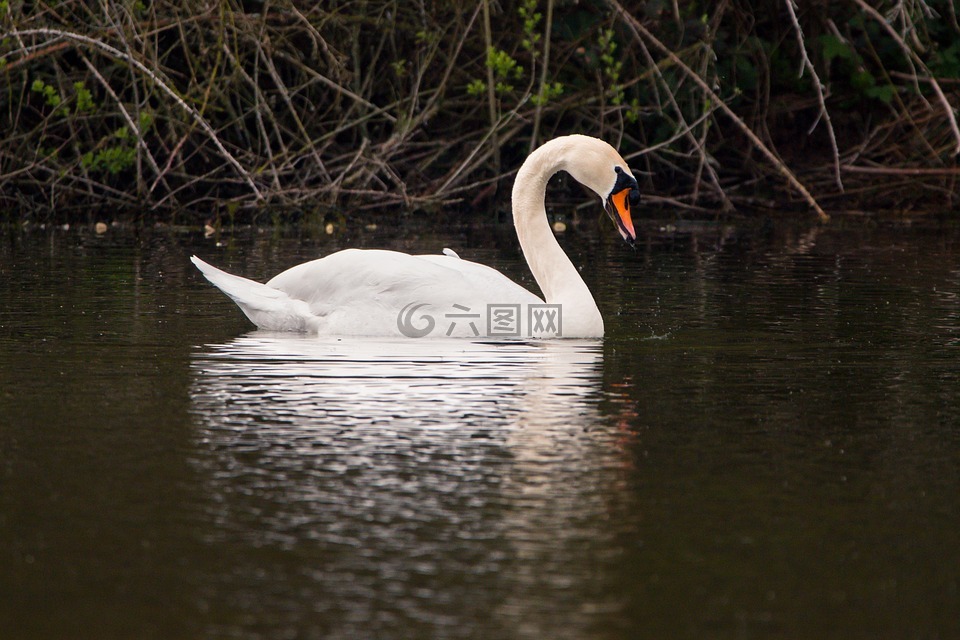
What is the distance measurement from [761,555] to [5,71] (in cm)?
1160

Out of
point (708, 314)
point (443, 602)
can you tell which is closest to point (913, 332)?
point (708, 314)

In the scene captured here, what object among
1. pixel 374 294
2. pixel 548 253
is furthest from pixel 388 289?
pixel 548 253

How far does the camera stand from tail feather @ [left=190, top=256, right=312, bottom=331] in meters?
8.49

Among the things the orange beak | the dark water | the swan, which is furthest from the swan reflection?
the orange beak

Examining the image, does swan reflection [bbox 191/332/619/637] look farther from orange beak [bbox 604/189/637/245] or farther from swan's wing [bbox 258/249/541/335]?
orange beak [bbox 604/189/637/245]

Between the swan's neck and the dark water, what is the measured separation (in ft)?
0.89

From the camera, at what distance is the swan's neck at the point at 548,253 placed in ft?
26.9

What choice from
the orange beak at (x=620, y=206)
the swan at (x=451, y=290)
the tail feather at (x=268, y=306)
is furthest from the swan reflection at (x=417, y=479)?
the orange beak at (x=620, y=206)

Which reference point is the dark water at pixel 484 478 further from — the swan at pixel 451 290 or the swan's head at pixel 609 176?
the swan's head at pixel 609 176

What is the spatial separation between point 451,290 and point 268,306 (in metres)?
1.02

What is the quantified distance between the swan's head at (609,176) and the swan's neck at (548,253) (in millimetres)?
196

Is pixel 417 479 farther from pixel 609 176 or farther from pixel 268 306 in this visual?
pixel 609 176

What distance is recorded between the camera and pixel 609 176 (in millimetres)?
8695

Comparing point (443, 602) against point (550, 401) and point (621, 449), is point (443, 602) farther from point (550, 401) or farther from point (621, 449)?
point (550, 401)
